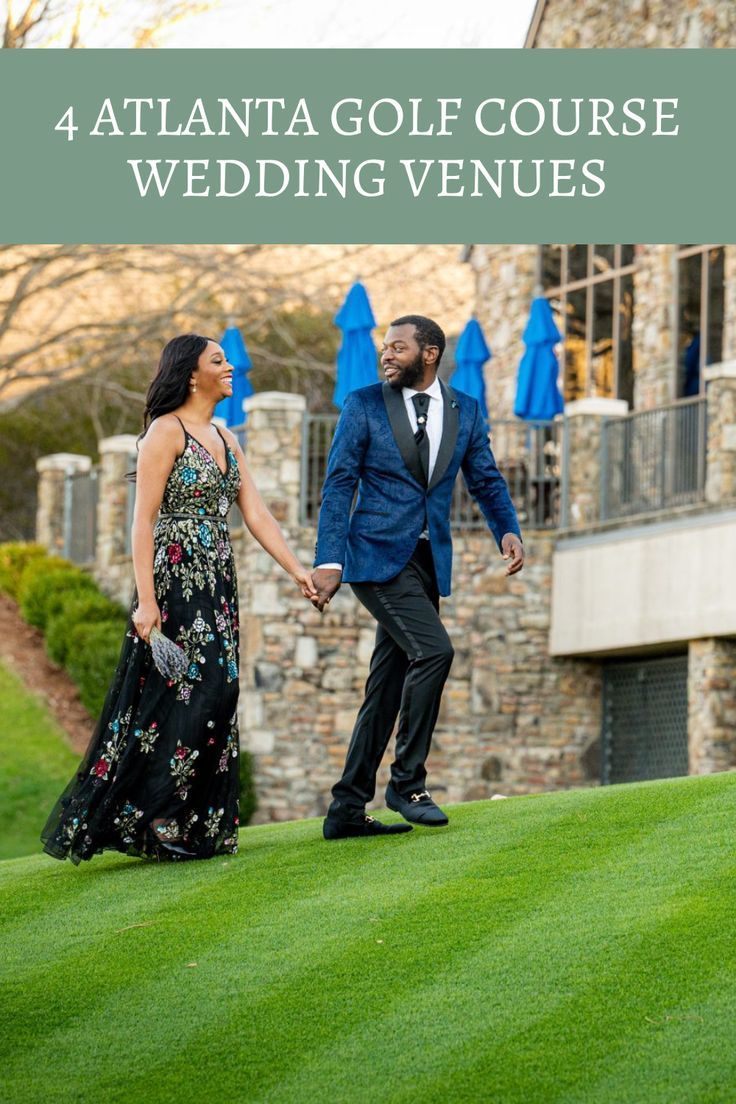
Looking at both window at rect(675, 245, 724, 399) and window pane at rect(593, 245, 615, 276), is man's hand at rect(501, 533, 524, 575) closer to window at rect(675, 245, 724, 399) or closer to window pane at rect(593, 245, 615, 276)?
window at rect(675, 245, 724, 399)

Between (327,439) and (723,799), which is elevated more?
(327,439)

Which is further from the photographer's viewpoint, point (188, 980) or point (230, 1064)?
point (188, 980)

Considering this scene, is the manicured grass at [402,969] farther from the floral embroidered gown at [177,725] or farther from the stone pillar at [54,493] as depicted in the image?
the stone pillar at [54,493]

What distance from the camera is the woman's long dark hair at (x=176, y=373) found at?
29.5ft

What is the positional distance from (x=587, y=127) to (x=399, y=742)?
627 cm

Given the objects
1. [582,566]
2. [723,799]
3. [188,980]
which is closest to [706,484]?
[582,566]

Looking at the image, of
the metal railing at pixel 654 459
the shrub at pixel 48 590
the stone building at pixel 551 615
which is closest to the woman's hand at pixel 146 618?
the stone building at pixel 551 615

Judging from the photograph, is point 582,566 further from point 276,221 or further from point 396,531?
point 396,531

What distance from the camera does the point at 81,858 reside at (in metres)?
8.77

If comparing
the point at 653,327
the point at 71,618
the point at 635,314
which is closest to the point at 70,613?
the point at 71,618

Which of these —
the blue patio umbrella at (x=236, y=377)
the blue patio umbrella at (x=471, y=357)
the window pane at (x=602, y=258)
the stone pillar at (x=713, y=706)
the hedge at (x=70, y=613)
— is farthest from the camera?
the window pane at (x=602, y=258)

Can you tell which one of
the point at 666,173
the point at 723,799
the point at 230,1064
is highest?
the point at 666,173

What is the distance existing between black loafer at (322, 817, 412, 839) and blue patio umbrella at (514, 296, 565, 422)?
14810 mm

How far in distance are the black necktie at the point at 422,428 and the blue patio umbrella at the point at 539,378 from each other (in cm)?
1452
